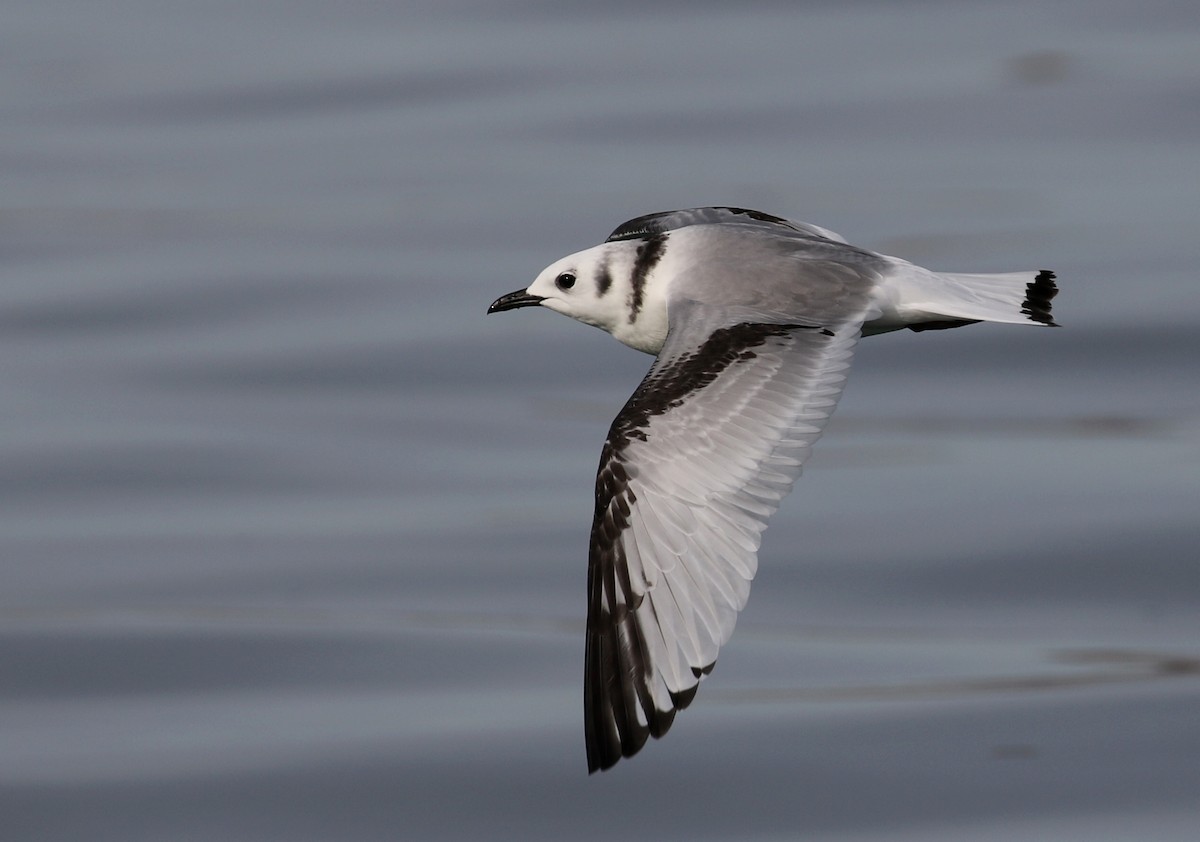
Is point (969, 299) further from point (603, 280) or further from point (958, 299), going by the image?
point (603, 280)

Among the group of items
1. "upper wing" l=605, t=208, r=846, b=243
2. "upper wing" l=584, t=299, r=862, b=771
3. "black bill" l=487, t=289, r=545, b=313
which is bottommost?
"upper wing" l=584, t=299, r=862, b=771

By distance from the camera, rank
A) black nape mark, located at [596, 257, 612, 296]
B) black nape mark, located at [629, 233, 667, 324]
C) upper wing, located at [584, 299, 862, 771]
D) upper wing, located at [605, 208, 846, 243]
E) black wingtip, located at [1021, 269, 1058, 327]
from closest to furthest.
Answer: upper wing, located at [584, 299, 862, 771], black wingtip, located at [1021, 269, 1058, 327], black nape mark, located at [629, 233, 667, 324], black nape mark, located at [596, 257, 612, 296], upper wing, located at [605, 208, 846, 243]

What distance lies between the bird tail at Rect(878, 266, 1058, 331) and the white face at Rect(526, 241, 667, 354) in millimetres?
842

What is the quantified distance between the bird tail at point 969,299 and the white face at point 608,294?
842mm

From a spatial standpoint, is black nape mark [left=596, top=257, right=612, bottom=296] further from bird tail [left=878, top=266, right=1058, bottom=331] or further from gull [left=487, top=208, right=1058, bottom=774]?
bird tail [left=878, top=266, right=1058, bottom=331]

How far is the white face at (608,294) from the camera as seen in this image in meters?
9.14

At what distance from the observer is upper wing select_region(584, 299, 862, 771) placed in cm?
783

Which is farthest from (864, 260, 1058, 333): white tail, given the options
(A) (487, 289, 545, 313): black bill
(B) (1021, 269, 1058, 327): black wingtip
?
(A) (487, 289, 545, 313): black bill

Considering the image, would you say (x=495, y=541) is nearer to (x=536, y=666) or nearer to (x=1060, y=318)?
(x=536, y=666)

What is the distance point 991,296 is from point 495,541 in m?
Result: 4.66

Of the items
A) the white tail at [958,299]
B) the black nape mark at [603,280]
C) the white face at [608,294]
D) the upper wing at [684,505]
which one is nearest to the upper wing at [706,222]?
the white face at [608,294]

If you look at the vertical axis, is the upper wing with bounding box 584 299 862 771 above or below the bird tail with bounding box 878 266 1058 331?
below

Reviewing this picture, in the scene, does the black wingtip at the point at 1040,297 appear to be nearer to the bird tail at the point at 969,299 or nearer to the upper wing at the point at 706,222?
the bird tail at the point at 969,299

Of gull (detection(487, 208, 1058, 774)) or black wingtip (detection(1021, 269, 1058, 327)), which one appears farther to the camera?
black wingtip (detection(1021, 269, 1058, 327))
